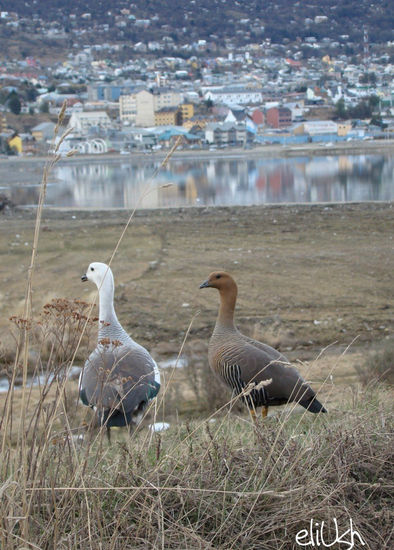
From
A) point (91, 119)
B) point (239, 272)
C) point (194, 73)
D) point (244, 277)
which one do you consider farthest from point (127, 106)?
point (244, 277)

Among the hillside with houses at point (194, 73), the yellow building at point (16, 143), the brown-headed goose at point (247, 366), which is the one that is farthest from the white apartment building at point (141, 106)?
the brown-headed goose at point (247, 366)

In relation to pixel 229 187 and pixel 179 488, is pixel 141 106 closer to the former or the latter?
pixel 229 187

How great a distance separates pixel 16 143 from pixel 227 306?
70553mm

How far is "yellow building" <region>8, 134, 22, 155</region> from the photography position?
232ft

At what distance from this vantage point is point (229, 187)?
33375 millimetres

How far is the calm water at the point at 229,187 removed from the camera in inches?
1055

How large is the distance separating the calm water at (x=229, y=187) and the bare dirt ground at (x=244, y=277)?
10.1 feet

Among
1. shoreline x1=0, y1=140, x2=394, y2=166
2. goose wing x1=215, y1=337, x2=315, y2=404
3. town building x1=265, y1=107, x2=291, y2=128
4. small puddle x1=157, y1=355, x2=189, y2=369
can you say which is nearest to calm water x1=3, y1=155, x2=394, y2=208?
small puddle x1=157, y1=355, x2=189, y2=369

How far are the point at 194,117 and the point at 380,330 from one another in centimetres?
9102

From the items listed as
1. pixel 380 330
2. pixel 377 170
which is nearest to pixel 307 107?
pixel 377 170

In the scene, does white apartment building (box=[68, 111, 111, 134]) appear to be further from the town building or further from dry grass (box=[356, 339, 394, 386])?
dry grass (box=[356, 339, 394, 386])

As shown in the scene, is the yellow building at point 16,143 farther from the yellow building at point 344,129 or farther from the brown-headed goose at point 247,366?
the brown-headed goose at point 247,366

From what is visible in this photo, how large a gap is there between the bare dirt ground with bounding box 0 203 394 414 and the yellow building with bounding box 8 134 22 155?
180ft

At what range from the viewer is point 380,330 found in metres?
8.07
